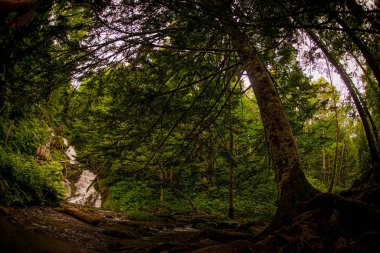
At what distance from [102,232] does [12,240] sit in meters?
3.80

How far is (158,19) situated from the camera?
195 inches

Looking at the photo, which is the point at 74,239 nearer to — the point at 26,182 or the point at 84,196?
the point at 26,182

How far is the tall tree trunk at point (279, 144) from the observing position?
3953 mm

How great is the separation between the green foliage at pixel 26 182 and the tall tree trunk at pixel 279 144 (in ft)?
18.2

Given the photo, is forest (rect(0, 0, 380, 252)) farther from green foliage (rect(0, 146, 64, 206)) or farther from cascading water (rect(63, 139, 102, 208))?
cascading water (rect(63, 139, 102, 208))

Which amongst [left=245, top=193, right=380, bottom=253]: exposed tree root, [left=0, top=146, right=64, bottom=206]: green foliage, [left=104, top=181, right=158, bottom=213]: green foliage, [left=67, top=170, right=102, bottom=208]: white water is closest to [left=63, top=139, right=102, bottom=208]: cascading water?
[left=67, top=170, right=102, bottom=208]: white water

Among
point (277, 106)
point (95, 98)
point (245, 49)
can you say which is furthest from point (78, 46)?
point (277, 106)

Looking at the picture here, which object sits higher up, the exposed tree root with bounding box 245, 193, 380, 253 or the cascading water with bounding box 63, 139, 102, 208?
the exposed tree root with bounding box 245, 193, 380, 253

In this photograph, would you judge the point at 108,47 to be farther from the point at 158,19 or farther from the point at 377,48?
the point at 377,48

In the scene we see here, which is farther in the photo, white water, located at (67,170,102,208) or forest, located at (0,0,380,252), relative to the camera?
white water, located at (67,170,102,208)

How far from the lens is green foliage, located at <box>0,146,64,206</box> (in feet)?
19.6

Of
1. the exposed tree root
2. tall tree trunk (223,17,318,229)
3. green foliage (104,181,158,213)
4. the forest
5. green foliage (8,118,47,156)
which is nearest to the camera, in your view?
the exposed tree root

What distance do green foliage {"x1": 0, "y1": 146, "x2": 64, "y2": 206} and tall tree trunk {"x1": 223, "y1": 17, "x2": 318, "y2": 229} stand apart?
18.2 ft

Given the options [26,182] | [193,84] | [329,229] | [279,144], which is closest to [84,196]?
[26,182]
